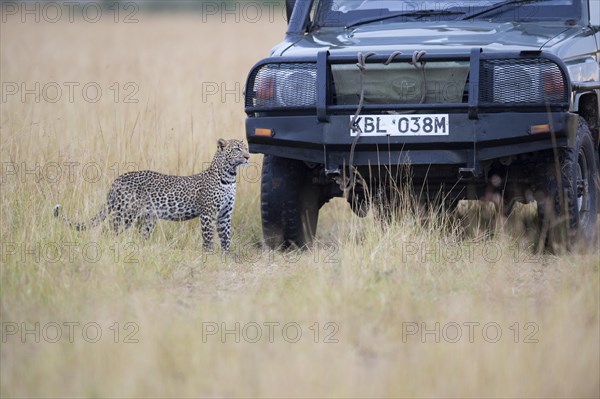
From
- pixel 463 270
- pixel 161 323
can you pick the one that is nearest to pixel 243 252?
pixel 463 270

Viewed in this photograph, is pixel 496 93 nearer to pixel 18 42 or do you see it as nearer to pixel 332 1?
pixel 332 1

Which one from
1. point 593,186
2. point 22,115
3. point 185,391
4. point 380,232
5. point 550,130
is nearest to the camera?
point 185,391

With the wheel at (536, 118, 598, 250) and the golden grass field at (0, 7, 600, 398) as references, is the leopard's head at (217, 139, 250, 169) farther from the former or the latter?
the wheel at (536, 118, 598, 250)

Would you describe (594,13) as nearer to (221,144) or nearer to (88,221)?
(221,144)

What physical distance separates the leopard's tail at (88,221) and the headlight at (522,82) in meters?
2.58

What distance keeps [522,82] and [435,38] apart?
0.67 m

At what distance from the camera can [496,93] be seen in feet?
19.2

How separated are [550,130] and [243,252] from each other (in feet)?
7.03

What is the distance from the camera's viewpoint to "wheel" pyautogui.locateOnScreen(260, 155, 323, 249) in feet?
21.6

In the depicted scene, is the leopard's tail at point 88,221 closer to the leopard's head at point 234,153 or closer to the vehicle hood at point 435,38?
the leopard's head at point 234,153

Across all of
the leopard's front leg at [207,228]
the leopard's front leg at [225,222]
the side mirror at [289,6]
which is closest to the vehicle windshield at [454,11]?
the side mirror at [289,6]

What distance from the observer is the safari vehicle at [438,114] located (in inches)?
229

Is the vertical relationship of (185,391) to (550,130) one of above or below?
below

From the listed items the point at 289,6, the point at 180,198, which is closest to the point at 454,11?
the point at 289,6
